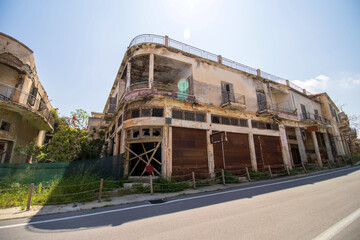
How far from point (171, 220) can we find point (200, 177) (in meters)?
7.30

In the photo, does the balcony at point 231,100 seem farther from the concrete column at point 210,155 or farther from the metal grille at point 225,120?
the concrete column at point 210,155

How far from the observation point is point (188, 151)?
450 inches

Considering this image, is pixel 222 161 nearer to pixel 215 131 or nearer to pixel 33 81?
pixel 215 131

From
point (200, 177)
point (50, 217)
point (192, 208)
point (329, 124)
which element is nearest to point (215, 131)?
point (200, 177)

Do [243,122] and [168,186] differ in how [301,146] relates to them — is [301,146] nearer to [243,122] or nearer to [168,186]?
[243,122]

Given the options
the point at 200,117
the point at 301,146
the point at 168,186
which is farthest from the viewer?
the point at 301,146

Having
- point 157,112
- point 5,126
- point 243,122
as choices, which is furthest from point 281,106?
point 5,126

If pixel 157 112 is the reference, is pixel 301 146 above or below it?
below

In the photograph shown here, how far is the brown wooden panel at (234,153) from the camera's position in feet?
41.3

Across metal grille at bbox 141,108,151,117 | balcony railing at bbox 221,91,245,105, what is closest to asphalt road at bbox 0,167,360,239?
metal grille at bbox 141,108,151,117

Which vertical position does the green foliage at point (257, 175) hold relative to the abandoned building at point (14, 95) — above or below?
below

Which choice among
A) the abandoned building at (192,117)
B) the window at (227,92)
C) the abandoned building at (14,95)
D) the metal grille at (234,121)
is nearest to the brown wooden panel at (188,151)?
the abandoned building at (192,117)

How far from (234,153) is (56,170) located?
12.2 meters

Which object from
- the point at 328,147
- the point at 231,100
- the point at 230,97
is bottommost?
the point at 328,147
